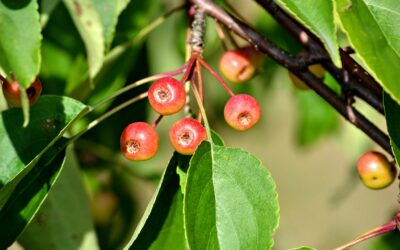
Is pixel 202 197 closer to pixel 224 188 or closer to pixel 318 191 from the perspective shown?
pixel 224 188

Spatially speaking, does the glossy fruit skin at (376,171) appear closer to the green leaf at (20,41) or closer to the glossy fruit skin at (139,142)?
the glossy fruit skin at (139,142)

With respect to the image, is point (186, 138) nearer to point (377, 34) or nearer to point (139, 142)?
point (139, 142)

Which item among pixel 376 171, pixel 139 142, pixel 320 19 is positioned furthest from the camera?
pixel 376 171

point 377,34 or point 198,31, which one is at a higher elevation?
point 198,31

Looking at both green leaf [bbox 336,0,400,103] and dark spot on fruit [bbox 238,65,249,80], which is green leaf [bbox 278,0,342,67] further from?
dark spot on fruit [bbox 238,65,249,80]

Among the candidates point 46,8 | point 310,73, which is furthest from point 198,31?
point 46,8

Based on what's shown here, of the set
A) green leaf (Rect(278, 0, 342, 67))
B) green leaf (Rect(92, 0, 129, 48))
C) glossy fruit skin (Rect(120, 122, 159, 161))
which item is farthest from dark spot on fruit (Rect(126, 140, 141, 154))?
green leaf (Rect(278, 0, 342, 67))

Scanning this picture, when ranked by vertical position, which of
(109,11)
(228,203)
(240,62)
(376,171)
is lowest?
(376,171)

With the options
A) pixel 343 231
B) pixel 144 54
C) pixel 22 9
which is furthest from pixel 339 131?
pixel 343 231

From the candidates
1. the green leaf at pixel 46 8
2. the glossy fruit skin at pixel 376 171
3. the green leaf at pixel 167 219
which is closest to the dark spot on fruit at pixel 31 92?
the green leaf at pixel 167 219
